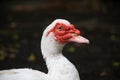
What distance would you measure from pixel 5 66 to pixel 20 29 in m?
3.44

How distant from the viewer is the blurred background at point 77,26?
8297 mm

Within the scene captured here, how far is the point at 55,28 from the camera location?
17.1 ft

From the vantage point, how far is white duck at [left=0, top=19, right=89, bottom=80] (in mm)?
5105

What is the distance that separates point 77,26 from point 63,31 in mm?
6587

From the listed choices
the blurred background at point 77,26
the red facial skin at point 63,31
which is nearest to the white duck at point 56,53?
the red facial skin at point 63,31

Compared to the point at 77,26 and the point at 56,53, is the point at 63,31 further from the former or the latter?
the point at 77,26

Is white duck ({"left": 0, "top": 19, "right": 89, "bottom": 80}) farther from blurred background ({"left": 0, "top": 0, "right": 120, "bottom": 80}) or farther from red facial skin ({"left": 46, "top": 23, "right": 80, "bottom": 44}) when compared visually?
blurred background ({"left": 0, "top": 0, "right": 120, "bottom": 80})

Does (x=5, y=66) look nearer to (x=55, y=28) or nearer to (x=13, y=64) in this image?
A: (x=13, y=64)

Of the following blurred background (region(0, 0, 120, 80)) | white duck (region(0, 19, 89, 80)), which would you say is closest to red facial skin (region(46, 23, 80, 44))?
white duck (region(0, 19, 89, 80))

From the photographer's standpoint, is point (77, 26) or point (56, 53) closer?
point (56, 53)

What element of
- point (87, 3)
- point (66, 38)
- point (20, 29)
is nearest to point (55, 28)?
point (66, 38)

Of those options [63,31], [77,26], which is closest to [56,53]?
[63,31]

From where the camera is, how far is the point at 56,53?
5.25m

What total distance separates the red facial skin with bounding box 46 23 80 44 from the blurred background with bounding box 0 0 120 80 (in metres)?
2.35
